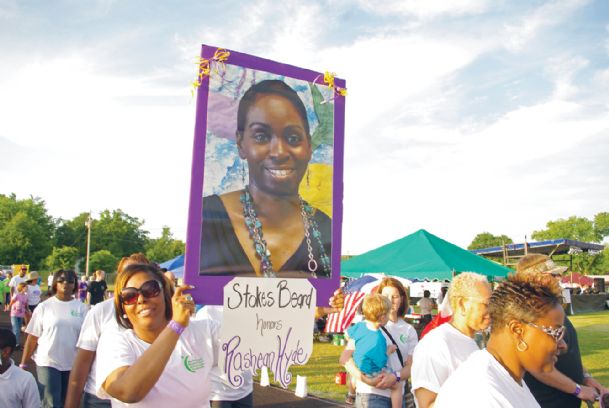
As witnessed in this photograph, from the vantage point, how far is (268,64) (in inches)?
125

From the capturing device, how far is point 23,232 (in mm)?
69562

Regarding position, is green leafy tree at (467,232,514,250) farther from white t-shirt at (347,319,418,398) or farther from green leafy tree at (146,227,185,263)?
white t-shirt at (347,319,418,398)

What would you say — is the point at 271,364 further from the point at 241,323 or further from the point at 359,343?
the point at 359,343

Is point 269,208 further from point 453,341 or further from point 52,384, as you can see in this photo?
point 52,384

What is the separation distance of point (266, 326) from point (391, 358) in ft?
6.73

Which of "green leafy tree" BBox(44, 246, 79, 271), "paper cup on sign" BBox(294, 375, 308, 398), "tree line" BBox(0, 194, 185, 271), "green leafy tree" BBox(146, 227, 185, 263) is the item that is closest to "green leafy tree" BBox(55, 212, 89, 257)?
"tree line" BBox(0, 194, 185, 271)

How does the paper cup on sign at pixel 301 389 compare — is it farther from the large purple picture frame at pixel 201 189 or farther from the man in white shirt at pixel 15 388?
the large purple picture frame at pixel 201 189

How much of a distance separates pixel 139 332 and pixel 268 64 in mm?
1627

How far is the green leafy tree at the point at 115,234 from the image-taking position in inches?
3278

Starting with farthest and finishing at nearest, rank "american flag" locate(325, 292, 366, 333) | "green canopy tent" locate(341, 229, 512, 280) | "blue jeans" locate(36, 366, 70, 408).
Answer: "green canopy tent" locate(341, 229, 512, 280), "american flag" locate(325, 292, 366, 333), "blue jeans" locate(36, 366, 70, 408)

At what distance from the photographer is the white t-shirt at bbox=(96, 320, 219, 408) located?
2311 mm

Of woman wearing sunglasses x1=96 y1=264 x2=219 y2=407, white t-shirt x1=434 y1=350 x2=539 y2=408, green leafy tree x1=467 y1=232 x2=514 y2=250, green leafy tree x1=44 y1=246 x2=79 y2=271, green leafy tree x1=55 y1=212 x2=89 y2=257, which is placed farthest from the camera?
green leafy tree x1=467 y1=232 x2=514 y2=250

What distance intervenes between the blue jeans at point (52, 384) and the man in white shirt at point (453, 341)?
→ 11.4ft

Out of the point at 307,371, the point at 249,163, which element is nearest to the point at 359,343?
the point at 249,163
